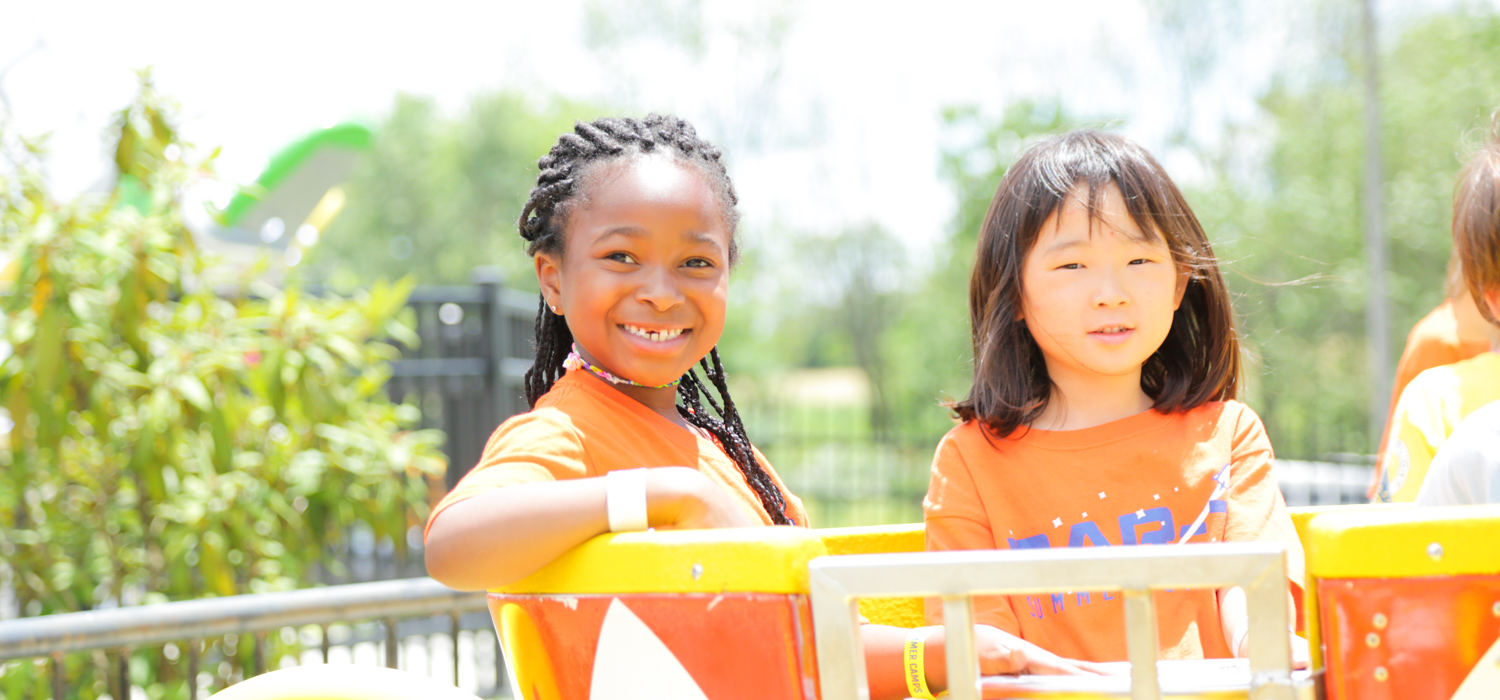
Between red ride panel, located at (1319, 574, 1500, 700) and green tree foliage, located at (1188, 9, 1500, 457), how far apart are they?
1588cm

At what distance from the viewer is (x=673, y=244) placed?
1.67 metres

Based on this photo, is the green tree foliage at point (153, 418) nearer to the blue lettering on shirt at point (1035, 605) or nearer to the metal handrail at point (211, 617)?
the metal handrail at point (211, 617)

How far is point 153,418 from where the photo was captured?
10.7 feet

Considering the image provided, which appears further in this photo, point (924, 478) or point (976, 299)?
point (924, 478)

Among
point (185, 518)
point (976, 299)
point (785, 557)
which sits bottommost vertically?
point (185, 518)

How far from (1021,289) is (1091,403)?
22 centimetres

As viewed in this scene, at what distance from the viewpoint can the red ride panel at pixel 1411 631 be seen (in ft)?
3.19

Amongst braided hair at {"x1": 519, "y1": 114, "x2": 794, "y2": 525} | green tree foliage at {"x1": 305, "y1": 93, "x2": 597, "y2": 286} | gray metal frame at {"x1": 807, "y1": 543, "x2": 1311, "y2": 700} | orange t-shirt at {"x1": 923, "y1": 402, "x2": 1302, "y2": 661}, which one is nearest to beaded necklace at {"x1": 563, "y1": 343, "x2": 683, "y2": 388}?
braided hair at {"x1": 519, "y1": 114, "x2": 794, "y2": 525}

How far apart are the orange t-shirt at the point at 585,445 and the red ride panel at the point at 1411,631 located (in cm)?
92

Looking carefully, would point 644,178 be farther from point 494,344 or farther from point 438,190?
point 438,190

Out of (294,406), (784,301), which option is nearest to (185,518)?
(294,406)

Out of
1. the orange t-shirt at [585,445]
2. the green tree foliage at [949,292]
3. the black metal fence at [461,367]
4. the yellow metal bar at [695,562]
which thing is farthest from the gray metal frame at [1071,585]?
the green tree foliage at [949,292]

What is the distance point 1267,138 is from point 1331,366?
13.1 feet

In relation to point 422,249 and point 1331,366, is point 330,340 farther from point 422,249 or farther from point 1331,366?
point 422,249
